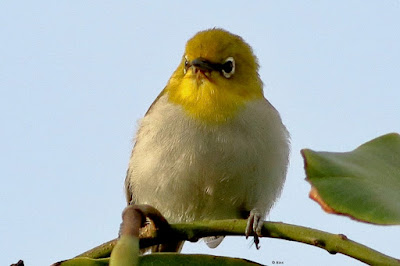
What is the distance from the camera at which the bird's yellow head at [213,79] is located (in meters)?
3.32

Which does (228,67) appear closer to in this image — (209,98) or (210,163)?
(209,98)

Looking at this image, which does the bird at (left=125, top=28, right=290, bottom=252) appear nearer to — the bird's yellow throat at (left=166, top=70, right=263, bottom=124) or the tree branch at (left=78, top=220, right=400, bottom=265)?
the bird's yellow throat at (left=166, top=70, right=263, bottom=124)

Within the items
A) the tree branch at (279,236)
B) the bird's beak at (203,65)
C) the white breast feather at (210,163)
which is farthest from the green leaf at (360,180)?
the bird's beak at (203,65)

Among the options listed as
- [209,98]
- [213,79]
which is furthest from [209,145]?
[213,79]

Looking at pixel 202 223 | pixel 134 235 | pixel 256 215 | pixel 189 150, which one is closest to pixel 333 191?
pixel 202 223

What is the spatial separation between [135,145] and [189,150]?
614 mm

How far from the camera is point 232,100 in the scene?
3412 millimetres

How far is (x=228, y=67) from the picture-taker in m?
3.62

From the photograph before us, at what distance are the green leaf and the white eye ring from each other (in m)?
1.78

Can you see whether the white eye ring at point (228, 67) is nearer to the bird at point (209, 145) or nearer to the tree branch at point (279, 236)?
the bird at point (209, 145)

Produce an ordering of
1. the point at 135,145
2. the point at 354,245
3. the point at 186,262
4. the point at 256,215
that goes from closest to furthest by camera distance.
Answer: the point at 354,245 < the point at 186,262 < the point at 256,215 < the point at 135,145

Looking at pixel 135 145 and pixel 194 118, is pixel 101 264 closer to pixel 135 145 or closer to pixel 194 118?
pixel 194 118

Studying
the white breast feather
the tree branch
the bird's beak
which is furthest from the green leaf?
the bird's beak

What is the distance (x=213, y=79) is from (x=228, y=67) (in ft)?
0.68
